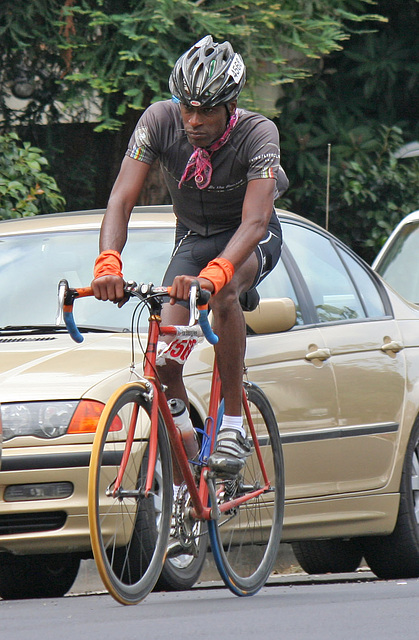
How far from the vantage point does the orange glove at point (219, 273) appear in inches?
183

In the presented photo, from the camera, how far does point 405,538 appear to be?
6.99 metres

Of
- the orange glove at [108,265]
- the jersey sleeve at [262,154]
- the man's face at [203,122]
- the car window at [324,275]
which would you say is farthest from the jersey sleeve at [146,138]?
the car window at [324,275]

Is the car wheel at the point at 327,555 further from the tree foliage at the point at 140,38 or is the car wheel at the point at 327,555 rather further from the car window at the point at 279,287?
the tree foliage at the point at 140,38

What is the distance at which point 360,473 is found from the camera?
6785 mm

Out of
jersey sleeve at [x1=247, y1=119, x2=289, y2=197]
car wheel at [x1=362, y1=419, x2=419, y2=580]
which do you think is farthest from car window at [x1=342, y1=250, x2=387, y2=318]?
jersey sleeve at [x1=247, y1=119, x2=289, y2=197]

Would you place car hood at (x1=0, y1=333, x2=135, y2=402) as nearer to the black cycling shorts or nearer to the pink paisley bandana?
the black cycling shorts

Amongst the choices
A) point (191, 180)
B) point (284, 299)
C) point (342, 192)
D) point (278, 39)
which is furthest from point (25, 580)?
point (342, 192)

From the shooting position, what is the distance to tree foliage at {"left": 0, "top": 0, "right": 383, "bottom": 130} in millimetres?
9914

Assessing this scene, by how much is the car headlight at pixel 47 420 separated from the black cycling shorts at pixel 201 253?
556 millimetres

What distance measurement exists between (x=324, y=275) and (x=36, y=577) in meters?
1.99

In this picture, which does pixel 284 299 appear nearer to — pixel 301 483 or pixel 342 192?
pixel 301 483

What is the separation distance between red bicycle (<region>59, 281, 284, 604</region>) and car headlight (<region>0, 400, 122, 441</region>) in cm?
37

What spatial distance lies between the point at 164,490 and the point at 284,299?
1.36 meters

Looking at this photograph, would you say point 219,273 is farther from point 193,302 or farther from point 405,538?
point 405,538
